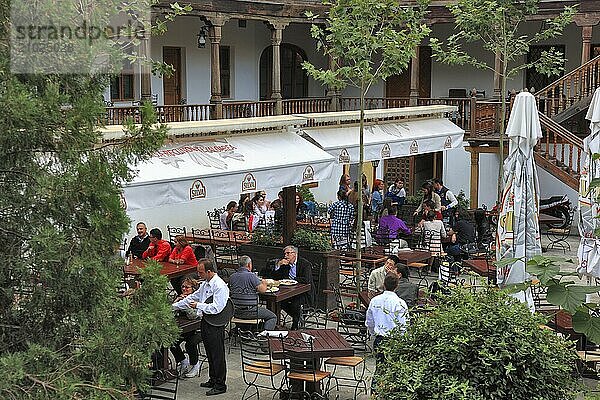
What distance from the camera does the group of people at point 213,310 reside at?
32.9 feet

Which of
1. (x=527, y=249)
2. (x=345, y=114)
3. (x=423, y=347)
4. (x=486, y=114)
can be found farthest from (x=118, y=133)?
(x=486, y=114)

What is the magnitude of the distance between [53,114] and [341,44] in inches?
343

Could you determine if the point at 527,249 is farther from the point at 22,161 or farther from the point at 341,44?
the point at 22,161

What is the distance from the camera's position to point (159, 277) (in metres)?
5.04

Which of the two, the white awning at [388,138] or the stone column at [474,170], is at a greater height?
the white awning at [388,138]

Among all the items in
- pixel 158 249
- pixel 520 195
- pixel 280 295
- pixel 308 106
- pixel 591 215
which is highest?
pixel 308 106

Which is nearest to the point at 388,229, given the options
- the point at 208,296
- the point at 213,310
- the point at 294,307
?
the point at 294,307

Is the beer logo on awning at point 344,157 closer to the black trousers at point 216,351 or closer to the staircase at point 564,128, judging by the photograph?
the black trousers at point 216,351

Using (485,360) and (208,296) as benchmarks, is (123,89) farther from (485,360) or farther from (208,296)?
(485,360)

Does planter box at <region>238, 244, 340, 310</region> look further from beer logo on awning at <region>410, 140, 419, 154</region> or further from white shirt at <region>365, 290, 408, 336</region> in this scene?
white shirt at <region>365, 290, 408, 336</region>

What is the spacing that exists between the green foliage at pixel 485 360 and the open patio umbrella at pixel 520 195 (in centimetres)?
418

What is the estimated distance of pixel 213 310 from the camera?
9.95m

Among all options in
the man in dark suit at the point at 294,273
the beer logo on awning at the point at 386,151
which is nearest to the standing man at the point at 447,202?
the beer logo on awning at the point at 386,151

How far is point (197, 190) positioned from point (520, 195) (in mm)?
3949
